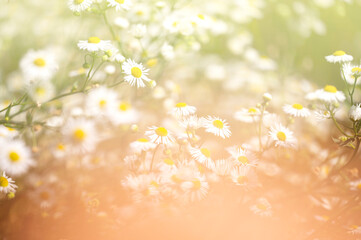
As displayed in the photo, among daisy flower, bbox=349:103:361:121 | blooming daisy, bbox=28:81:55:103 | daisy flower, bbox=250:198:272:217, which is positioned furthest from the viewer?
blooming daisy, bbox=28:81:55:103

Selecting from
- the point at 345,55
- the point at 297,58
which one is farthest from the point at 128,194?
the point at 297,58

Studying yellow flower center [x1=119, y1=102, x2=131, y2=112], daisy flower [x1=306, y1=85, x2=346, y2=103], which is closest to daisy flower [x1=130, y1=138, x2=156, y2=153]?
yellow flower center [x1=119, y1=102, x2=131, y2=112]

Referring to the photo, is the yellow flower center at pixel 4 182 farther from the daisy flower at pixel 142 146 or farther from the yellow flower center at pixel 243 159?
the yellow flower center at pixel 243 159

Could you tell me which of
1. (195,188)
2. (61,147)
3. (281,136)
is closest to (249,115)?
(281,136)

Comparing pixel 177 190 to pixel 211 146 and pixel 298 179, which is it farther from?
pixel 298 179

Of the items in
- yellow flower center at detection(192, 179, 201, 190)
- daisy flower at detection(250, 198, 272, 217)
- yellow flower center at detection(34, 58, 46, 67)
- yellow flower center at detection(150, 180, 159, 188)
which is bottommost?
daisy flower at detection(250, 198, 272, 217)

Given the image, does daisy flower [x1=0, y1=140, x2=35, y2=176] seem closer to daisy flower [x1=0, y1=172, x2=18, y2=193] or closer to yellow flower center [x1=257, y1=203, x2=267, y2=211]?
daisy flower [x1=0, y1=172, x2=18, y2=193]
